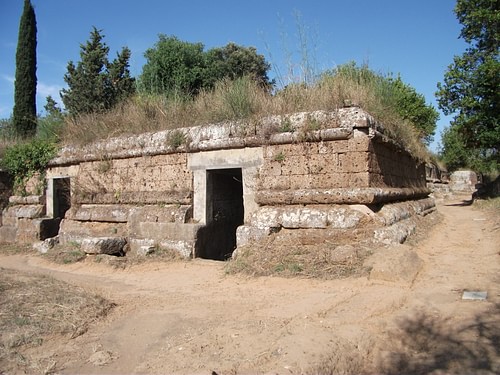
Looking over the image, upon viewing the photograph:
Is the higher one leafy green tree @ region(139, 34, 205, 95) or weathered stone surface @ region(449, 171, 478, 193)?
leafy green tree @ region(139, 34, 205, 95)

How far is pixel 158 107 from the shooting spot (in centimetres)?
911

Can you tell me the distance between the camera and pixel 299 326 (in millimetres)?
3760

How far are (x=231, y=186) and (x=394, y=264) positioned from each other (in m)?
4.41

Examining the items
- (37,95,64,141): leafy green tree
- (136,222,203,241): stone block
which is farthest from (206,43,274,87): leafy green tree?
(136,222,203,241): stone block

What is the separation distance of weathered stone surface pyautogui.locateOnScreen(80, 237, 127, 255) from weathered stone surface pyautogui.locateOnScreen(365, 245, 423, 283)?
4851mm

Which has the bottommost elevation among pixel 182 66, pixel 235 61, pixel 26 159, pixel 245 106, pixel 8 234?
pixel 8 234

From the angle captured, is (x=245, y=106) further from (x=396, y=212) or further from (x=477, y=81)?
(x=477, y=81)

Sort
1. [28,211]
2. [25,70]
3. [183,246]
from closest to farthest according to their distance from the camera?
[183,246] → [28,211] → [25,70]

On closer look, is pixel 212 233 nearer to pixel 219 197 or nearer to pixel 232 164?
pixel 219 197

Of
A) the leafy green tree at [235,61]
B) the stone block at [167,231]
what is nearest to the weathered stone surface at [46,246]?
the stone block at [167,231]

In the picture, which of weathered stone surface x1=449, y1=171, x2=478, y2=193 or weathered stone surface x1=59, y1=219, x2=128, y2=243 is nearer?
weathered stone surface x1=59, y1=219, x2=128, y2=243

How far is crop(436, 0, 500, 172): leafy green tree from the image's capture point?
13688mm

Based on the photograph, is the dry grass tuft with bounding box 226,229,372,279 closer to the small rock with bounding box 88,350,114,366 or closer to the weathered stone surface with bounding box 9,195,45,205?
the small rock with bounding box 88,350,114,366

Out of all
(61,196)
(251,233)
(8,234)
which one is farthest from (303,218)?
(8,234)
